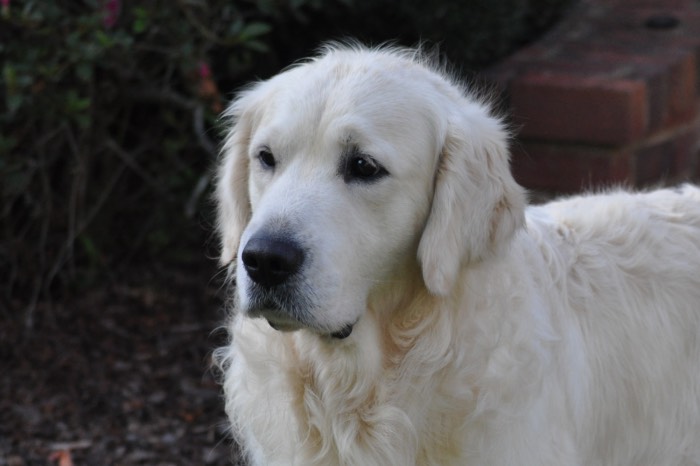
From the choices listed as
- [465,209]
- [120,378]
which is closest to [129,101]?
[120,378]

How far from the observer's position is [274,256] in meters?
2.67

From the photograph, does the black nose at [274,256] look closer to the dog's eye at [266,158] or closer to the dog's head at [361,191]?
the dog's head at [361,191]

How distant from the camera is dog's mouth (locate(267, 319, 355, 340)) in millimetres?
2807

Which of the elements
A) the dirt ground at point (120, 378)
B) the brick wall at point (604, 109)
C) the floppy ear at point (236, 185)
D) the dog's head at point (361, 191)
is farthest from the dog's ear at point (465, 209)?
the brick wall at point (604, 109)

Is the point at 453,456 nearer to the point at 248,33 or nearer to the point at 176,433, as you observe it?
the point at 176,433

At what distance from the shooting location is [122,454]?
4.29 meters

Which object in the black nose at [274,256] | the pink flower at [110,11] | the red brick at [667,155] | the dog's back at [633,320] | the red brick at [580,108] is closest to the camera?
the black nose at [274,256]

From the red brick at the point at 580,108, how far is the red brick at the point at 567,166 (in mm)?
65

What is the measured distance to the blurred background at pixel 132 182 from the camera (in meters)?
4.56

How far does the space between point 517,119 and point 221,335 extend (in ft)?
6.19

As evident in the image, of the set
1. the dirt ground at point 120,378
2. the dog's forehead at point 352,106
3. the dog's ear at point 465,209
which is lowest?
the dirt ground at point 120,378

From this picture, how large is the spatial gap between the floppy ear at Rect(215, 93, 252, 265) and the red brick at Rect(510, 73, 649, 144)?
2.53 meters

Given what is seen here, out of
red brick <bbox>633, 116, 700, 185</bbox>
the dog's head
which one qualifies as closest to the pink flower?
the dog's head

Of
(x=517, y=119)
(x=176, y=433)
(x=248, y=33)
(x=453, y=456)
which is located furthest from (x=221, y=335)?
(x=453, y=456)
